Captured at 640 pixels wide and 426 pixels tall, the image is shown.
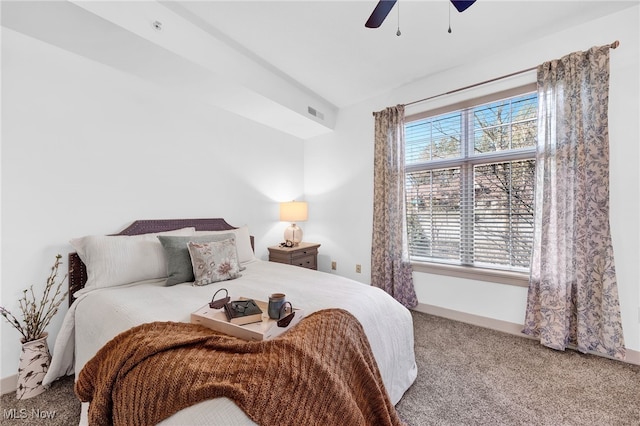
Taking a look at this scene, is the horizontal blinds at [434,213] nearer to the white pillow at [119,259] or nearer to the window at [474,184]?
the window at [474,184]

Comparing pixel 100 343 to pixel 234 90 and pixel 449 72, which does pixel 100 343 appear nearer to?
pixel 234 90

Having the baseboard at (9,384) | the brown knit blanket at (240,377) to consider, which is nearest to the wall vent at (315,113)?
the brown knit blanket at (240,377)

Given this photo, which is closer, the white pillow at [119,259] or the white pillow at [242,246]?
the white pillow at [119,259]

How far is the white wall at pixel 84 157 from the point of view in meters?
1.78

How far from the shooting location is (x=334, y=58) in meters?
2.60

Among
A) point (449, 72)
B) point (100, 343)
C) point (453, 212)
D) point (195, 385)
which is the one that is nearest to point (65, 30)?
point (100, 343)

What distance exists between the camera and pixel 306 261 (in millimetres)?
3555

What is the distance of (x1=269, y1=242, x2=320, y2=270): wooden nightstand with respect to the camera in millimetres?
3254

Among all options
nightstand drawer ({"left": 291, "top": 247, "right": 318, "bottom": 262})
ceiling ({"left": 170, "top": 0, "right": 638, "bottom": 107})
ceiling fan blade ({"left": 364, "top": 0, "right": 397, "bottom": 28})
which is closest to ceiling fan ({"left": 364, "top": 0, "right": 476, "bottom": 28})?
ceiling fan blade ({"left": 364, "top": 0, "right": 397, "bottom": 28})

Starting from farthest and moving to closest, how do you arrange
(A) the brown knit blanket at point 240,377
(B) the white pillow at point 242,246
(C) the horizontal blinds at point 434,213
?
(C) the horizontal blinds at point 434,213 < (B) the white pillow at point 242,246 < (A) the brown knit blanket at point 240,377

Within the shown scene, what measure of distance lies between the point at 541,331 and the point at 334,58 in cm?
307

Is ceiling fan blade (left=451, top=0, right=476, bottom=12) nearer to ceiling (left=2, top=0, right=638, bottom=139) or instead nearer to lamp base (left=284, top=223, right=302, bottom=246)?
ceiling (left=2, top=0, right=638, bottom=139)

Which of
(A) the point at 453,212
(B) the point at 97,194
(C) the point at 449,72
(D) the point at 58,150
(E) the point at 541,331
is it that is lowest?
(E) the point at 541,331

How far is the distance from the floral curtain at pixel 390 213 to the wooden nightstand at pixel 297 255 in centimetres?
84
